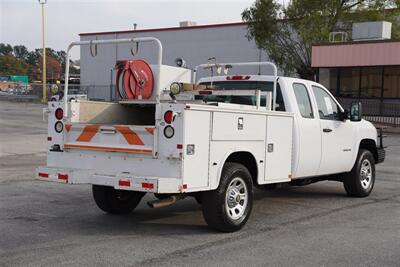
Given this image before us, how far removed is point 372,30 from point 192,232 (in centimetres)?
2828

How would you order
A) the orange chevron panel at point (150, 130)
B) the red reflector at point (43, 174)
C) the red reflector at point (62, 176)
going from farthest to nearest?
1. the red reflector at point (43, 174)
2. the red reflector at point (62, 176)
3. the orange chevron panel at point (150, 130)

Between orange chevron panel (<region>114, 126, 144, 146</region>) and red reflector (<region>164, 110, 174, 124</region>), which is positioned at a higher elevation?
red reflector (<region>164, 110, 174, 124</region>)

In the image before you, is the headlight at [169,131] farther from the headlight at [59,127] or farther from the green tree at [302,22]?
the green tree at [302,22]

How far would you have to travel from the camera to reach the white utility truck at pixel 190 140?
6227 millimetres

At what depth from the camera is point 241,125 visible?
22.4 ft

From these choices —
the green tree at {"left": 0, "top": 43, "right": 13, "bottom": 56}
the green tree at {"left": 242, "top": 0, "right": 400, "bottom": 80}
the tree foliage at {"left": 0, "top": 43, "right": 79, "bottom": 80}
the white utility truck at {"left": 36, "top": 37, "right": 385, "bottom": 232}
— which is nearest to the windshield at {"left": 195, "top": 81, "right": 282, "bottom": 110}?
the white utility truck at {"left": 36, "top": 37, "right": 385, "bottom": 232}

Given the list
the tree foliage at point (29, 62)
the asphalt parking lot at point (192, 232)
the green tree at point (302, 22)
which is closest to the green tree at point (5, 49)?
the tree foliage at point (29, 62)

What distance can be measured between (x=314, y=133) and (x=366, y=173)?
7.05 ft

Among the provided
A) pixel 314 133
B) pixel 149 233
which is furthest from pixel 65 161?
pixel 314 133

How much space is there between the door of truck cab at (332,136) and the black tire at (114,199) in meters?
2.94

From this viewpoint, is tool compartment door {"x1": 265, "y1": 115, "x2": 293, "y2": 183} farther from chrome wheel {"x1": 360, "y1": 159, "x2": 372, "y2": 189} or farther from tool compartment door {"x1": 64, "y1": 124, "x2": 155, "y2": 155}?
chrome wheel {"x1": 360, "y1": 159, "x2": 372, "y2": 189}

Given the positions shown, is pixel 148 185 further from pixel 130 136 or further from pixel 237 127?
pixel 237 127

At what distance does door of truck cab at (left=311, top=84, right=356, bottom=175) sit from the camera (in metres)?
8.83

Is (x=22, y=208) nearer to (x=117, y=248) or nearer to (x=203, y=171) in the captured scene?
(x=117, y=248)
